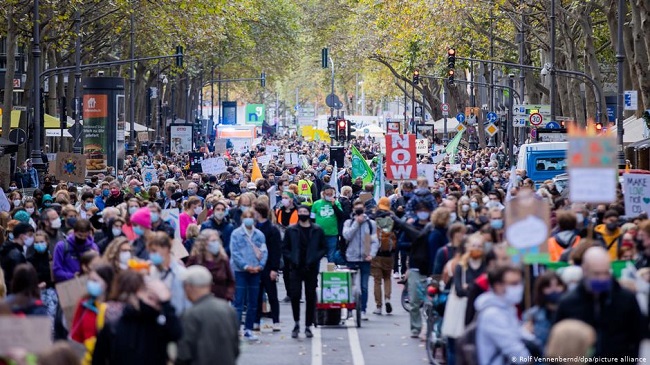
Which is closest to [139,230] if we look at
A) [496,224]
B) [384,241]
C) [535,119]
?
[496,224]

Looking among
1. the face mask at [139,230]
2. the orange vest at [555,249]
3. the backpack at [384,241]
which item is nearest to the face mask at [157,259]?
the face mask at [139,230]

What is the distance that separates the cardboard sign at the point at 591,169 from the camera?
1062 centimetres

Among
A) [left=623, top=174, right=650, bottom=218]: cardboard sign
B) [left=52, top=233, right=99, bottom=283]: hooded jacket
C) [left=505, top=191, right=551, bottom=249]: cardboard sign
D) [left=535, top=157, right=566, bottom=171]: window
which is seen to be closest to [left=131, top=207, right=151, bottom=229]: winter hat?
[left=52, top=233, right=99, bottom=283]: hooded jacket

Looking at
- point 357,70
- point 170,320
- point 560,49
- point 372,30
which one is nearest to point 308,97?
point 357,70

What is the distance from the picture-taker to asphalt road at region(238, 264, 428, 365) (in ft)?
54.5

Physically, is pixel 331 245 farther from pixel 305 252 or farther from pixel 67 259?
pixel 67 259

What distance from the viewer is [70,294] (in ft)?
43.6

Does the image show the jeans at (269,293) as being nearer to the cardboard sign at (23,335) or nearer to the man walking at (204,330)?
the man walking at (204,330)

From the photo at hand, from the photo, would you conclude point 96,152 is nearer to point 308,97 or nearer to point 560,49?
point 560,49

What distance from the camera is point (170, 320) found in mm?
10906

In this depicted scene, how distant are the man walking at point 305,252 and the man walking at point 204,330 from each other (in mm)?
7062

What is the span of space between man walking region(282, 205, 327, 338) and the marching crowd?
16 mm

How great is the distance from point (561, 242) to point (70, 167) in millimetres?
18475

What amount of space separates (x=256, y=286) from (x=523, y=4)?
3435 centimetres
